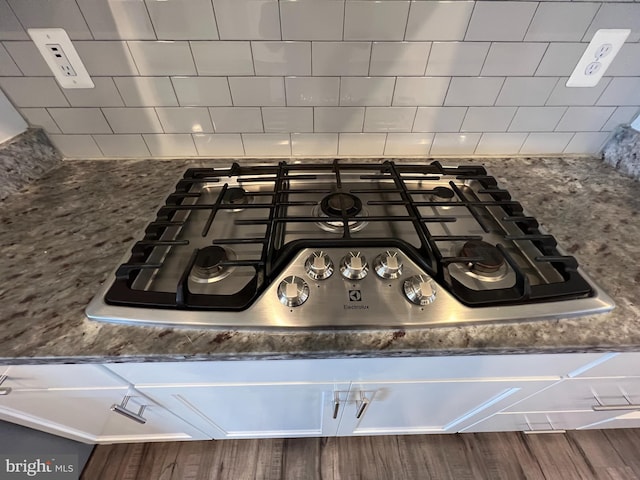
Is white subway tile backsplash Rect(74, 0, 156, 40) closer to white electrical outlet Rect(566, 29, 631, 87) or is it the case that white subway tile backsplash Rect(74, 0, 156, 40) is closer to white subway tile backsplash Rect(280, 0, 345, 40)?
white subway tile backsplash Rect(280, 0, 345, 40)

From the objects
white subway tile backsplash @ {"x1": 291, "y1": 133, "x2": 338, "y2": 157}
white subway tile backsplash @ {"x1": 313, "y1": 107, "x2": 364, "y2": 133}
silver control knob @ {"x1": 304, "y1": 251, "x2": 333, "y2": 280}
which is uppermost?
white subway tile backsplash @ {"x1": 313, "y1": 107, "x2": 364, "y2": 133}

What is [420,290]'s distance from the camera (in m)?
0.50

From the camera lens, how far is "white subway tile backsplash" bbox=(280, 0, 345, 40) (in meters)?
0.65

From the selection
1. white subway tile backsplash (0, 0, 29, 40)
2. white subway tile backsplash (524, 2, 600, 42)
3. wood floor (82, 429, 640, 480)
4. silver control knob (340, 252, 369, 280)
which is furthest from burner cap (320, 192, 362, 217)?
wood floor (82, 429, 640, 480)

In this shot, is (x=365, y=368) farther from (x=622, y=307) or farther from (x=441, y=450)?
(x=441, y=450)

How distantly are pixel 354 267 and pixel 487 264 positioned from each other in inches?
10.6

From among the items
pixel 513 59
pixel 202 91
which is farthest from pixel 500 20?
pixel 202 91

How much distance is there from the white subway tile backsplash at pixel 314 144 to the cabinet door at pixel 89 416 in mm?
755

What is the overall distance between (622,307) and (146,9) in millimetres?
1156

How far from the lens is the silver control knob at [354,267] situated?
532 mm

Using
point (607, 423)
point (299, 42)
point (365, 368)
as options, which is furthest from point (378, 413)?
point (299, 42)

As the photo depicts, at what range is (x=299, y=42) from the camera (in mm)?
696

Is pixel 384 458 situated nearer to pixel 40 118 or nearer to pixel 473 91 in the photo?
pixel 473 91

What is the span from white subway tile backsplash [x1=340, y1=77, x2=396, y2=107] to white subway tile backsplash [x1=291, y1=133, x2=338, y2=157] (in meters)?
0.11
